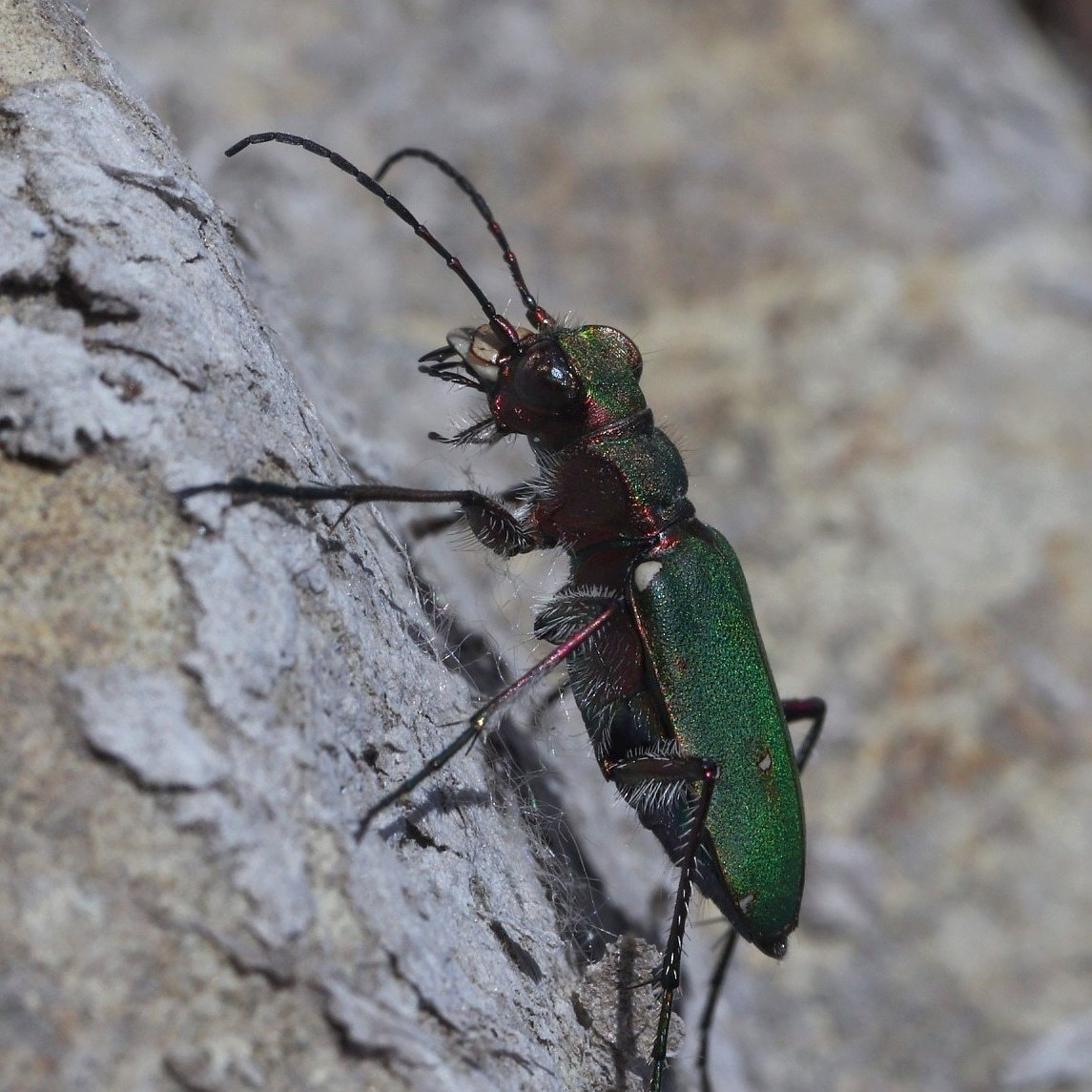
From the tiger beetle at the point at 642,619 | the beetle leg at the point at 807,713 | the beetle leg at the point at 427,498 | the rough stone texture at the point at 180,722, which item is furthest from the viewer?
the beetle leg at the point at 807,713

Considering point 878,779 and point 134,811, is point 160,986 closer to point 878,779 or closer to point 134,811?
point 134,811

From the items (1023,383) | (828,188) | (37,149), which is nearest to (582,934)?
(37,149)

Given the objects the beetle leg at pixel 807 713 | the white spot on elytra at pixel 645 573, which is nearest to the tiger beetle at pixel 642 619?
the white spot on elytra at pixel 645 573

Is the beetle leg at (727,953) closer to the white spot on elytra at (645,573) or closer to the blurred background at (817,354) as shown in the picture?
the blurred background at (817,354)

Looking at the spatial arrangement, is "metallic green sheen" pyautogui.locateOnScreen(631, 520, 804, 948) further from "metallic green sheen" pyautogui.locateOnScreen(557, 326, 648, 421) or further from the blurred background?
the blurred background

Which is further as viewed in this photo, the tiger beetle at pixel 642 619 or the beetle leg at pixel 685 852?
the tiger beetle at pixel 642 619

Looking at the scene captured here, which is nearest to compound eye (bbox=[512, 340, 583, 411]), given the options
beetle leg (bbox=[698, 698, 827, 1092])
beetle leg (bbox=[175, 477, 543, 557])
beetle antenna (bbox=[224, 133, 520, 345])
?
beetle antenna (bbox=[224, 133, 520, 345])
